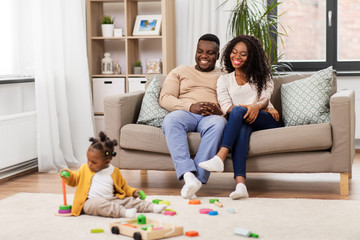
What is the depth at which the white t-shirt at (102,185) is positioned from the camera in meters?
2.86

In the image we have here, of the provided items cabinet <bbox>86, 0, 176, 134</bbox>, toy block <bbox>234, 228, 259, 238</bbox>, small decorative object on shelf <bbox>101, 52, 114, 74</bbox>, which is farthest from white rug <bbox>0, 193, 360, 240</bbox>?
small decorative object on shelf <bbox>101, 52, 114, 74</bbox>

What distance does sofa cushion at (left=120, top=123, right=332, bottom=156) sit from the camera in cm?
330

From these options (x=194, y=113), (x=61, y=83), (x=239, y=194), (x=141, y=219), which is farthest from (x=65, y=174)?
(x=61, y=83)

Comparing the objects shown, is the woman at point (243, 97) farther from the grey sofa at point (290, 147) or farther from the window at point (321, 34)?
the window at point (321, 34)

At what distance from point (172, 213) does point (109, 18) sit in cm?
273

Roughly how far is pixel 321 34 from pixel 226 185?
2333mm

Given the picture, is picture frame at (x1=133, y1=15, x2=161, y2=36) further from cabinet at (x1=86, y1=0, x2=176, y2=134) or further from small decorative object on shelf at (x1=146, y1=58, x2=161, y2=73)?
small decorative object on shelf at (x1=146, y1=58, x2=161, y2=73)

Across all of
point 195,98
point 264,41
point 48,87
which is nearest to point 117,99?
point 195,98

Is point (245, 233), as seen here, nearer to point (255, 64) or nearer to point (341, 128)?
point (341, 128)

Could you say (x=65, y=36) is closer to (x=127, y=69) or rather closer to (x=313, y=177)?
(x=127, y=69)

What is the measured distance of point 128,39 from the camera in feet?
16.5

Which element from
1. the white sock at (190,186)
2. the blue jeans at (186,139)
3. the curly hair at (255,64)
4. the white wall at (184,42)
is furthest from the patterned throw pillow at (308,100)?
the white wall at (184,42)

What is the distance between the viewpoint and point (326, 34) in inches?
211

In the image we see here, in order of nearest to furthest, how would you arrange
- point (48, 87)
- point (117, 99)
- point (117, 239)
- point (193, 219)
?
point (117, 239)
point (193, 219)
point (117, 99)
point (48, 87)
